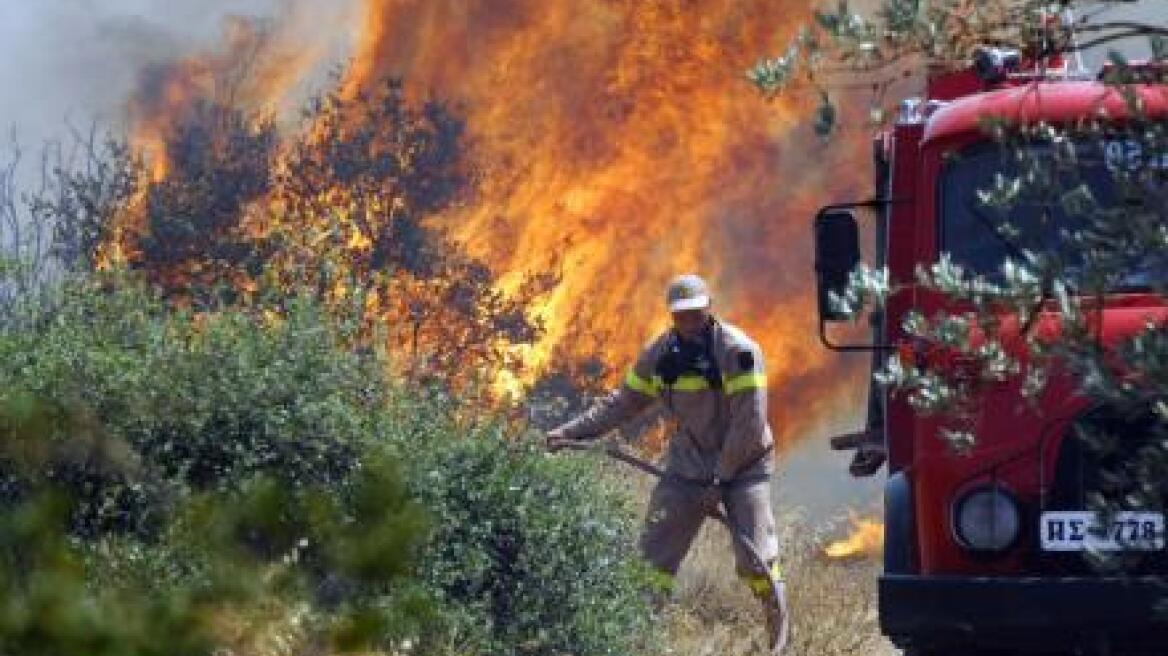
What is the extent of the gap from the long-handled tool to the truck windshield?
2181 millimetres

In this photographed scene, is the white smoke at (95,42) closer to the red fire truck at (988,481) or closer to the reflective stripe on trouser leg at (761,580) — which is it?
the reflective stripe on trouser leg at (761,580)

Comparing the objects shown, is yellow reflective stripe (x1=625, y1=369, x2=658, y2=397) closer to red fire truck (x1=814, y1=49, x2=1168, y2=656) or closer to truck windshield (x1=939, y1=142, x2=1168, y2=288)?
red fire truck (x1=814, y1=49, x2=1168, y2=656)

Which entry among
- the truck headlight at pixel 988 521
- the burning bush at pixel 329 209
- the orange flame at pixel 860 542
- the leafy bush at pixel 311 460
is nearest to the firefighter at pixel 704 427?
the leafy bush at pixel 311 460

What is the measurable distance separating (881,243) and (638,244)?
9.66 metres

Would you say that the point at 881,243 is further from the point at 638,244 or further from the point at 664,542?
the point at 638,244

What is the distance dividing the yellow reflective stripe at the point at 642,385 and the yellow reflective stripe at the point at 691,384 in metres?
0.11

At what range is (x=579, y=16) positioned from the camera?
19625mm

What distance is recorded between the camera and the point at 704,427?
1144 cm

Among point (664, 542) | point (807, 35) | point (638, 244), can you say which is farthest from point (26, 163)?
point (807, 35)

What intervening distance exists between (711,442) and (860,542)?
4.87 metres

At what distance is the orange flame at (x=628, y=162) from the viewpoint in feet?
61.7

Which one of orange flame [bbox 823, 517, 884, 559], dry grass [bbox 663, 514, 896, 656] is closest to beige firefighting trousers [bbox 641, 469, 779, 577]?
dry grass [bbox 663, 514, 896, 656]

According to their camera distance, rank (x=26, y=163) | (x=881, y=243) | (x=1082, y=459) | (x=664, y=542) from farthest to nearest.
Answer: (x=26, y=163) < (x=664, y=542) < (x=881, y=243) < (x=1082, y=459)

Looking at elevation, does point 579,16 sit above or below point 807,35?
above
